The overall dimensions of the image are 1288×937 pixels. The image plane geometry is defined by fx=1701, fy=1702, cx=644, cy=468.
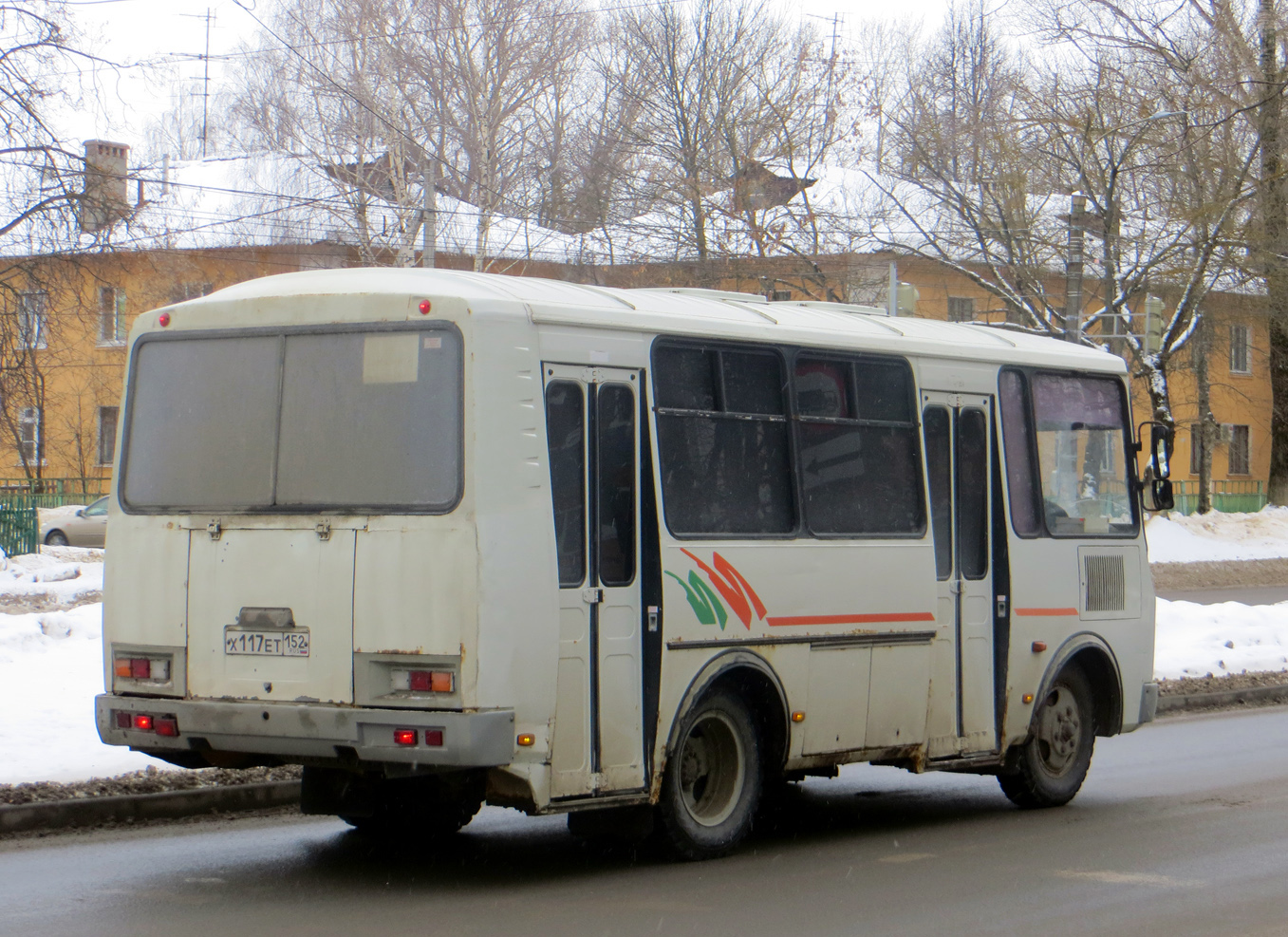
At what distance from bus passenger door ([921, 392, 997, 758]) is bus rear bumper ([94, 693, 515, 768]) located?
3.39 m

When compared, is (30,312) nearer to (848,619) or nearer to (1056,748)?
(1056,748)

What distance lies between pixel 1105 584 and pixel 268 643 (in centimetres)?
574

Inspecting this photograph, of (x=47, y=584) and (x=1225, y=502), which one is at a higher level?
(x=1225, y=502)

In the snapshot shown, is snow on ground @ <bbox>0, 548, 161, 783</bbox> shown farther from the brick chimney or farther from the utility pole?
the utility pole

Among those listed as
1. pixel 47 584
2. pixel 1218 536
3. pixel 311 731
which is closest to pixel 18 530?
pixel 47 584

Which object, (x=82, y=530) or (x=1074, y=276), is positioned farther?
(x=82, y=530)

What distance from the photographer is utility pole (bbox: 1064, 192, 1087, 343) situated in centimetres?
2216

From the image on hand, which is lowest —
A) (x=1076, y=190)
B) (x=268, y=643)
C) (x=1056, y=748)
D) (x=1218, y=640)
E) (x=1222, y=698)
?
(x=1222, y=698)

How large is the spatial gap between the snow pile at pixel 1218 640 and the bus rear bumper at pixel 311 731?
11.2 m

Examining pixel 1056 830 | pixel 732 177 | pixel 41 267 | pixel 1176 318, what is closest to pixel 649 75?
pixel 732 177

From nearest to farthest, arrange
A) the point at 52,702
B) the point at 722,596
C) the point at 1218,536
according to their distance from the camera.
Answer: the point at 722,596 → the point at 52,702 → the point at 1218,536

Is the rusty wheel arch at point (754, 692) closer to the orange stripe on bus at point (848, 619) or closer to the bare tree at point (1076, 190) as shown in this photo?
the orange stripe on bus at point (848, 619)

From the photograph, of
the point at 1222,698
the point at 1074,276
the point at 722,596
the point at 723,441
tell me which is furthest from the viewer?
the point at 1074,276

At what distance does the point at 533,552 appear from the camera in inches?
286
